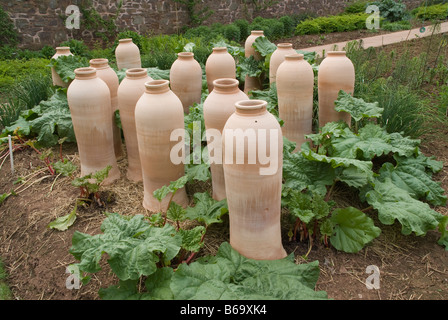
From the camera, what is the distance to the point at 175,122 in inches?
94.3

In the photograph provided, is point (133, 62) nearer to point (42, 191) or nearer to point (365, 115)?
point (42, 191)

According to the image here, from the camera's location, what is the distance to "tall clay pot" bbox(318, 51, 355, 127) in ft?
9.91

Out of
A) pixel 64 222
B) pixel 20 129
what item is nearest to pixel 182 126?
pixel 64 222

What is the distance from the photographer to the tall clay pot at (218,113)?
91.4 inches

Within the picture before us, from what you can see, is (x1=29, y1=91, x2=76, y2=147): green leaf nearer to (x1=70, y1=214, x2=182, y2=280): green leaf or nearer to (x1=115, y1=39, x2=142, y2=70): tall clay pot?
(x1=115, y1=39, x2=142, y2=70): tall clay pot

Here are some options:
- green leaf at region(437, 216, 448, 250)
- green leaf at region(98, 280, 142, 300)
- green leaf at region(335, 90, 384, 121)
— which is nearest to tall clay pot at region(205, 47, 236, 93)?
green leaf at region(335, 90, 384, 121)

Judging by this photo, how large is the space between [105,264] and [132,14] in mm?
7791

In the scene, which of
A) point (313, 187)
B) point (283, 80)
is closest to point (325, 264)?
point (313, 187)

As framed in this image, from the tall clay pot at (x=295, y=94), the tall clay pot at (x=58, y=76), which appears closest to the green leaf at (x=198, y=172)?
the tall clay pot at (x=295, y=94)

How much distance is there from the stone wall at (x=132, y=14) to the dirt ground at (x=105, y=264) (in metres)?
6.03

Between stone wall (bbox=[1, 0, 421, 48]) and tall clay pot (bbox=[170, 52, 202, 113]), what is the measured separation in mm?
5757

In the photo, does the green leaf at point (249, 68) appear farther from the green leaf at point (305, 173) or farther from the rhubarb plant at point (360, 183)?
the green leaf at point (305, 173)

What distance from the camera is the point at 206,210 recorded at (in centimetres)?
226

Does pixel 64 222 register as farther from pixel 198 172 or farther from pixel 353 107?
pixel 353 107
